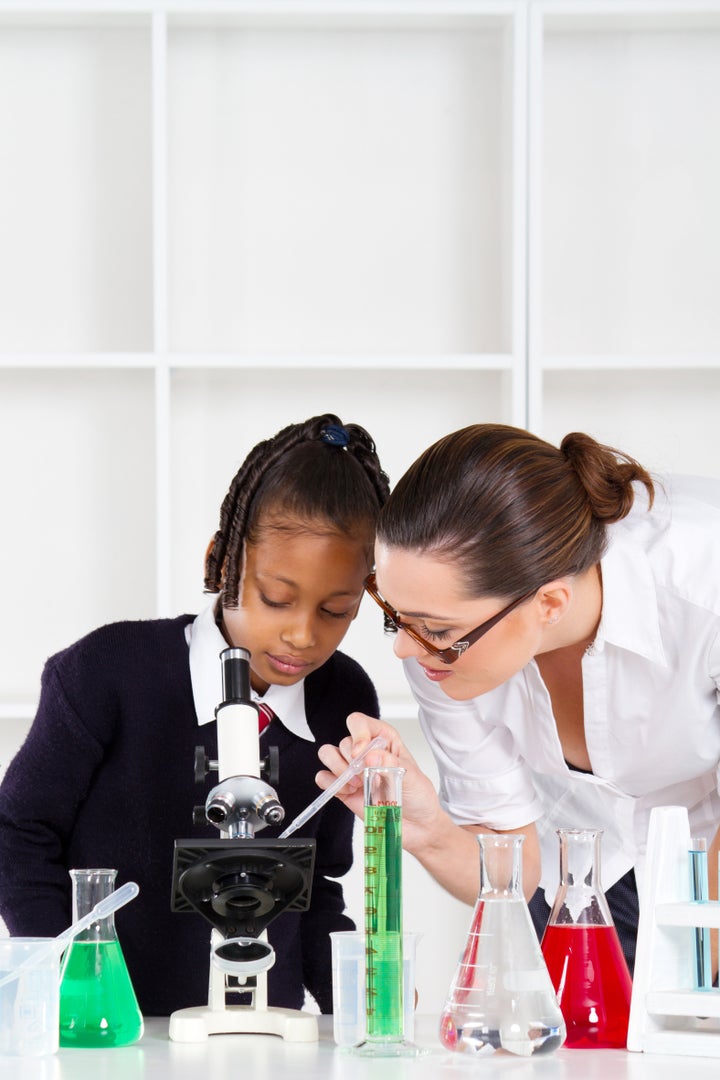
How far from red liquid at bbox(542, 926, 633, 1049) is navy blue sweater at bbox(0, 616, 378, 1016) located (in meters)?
0.44

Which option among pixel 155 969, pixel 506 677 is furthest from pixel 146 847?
pixel 506 677

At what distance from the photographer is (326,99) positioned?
9.23 feet

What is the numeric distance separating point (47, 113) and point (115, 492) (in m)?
0.85

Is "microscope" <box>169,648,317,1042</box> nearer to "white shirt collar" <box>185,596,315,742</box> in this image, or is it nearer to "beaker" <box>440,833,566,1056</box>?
"beaker" <box>440,833,566,1056</box>

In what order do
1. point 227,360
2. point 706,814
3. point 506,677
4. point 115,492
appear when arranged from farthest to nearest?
point 115,492, point 227,360, point 706,814, point 506,677

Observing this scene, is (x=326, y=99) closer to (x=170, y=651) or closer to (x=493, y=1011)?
(x=170, y=651)

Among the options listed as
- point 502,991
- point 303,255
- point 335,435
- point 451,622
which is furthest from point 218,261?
point 502,991

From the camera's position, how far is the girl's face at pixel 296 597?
1.49 metres

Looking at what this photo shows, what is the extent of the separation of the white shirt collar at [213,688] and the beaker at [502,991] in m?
0.55

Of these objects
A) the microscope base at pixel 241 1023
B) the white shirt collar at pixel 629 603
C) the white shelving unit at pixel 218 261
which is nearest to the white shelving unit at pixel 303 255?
the white shelving unit at pixel 218 261

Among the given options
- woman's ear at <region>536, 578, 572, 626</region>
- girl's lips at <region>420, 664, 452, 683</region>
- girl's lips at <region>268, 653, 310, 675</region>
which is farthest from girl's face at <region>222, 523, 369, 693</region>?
woman's ear at <region>536, 578, 572, 626</region>

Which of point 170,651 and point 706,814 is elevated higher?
point 170,651

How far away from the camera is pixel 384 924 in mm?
1121

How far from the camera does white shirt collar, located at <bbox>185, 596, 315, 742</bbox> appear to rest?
1604 mm
